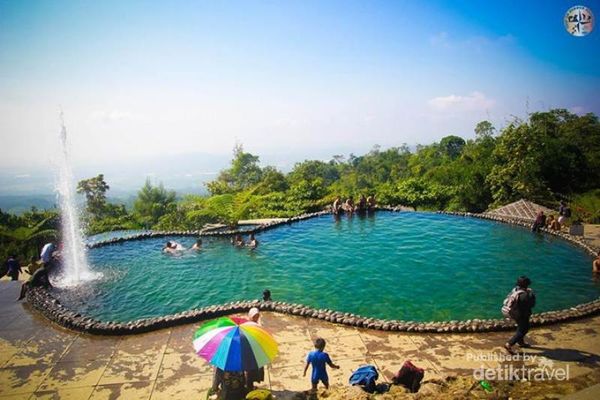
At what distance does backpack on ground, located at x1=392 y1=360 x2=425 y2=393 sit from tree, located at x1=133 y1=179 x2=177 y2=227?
33758 mm

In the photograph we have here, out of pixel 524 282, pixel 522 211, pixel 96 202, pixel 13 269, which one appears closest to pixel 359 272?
pixel 524 282

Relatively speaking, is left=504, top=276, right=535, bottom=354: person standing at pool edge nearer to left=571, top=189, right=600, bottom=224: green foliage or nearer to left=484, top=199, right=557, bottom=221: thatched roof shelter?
left=484, top=199, right=557, bottom=221: thatched roof shelter

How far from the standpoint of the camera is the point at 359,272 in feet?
56.3

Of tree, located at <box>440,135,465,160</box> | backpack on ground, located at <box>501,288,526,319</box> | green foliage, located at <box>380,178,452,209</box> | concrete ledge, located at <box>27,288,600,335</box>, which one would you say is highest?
tree, located at <box>440,135,465,160</box>

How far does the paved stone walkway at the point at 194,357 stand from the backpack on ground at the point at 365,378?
605 mm

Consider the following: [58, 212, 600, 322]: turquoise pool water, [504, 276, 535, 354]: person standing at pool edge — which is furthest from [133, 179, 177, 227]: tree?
[504, 276, 535, 354]: person standing at pool edge

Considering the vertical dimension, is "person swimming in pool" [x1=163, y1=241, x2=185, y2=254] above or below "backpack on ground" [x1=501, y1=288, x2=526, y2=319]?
below

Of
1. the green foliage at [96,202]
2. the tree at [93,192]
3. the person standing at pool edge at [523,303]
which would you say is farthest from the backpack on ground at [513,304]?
the tree at [93,192]

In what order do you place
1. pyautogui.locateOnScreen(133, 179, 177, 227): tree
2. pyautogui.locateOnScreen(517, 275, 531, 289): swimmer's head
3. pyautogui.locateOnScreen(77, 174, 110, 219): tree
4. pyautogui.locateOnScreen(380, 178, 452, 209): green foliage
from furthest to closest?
1. pyautogui.locateOnScreen(77, 174, 110, 219): tree
2. pyautogui.locateOnScreen(133, 179, 177, 227): tree
3. pyautogui.locateOnScreen(380, 178, 452, 209): green foliage
4. pyautogui.locateOnScreen(517, 275, 531, 289): swimmer's head

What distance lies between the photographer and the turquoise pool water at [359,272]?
46.4 ft

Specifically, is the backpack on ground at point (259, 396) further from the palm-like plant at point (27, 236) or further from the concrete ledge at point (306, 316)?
the palm-like plant at point (27, 236)

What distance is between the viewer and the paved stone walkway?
8.78 metres

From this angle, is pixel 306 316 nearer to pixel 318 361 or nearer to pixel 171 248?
pixel 318 361
